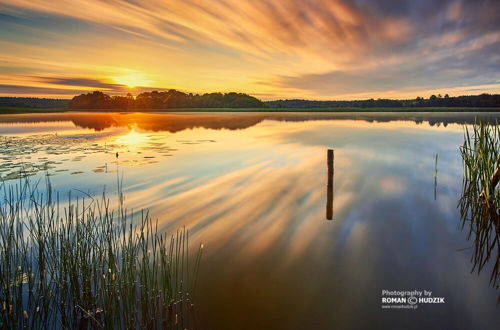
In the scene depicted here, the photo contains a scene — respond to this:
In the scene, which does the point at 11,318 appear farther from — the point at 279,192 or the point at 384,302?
the point at 279,192

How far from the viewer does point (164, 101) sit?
493 ft

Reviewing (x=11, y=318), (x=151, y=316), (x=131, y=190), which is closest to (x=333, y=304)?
(x=151, y=316)

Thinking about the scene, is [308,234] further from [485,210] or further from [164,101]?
[164,101]

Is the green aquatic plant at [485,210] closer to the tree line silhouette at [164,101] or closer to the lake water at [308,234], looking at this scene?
the lake water at [308,234]

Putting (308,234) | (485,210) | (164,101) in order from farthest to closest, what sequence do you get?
(164,101) < (485,210) < (308,234)

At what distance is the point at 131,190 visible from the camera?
518 inches

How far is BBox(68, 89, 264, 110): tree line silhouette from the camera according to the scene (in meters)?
137

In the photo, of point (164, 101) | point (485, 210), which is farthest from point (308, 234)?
point (164, 101)

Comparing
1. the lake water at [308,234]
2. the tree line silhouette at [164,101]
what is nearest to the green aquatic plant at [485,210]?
the lake water at [308,234]

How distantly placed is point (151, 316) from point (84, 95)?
5978 inches

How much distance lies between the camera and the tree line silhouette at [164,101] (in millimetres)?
137125

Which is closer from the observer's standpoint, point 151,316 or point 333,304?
point 151,316

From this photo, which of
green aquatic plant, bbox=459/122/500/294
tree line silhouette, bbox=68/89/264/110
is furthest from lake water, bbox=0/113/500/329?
tree line silhouette, bbox=68/89/264/110

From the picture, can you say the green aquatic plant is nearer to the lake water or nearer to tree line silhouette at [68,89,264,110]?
the lake water
